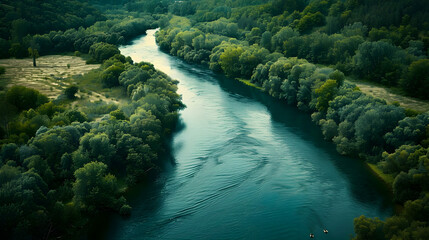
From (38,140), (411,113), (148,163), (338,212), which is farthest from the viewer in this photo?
(411,113)

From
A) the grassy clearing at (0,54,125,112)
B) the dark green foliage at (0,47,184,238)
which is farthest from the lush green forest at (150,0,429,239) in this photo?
the grassy clearing at (0,54,125,112)

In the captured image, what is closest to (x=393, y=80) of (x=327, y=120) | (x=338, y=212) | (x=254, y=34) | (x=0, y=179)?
(x=327, y=120)

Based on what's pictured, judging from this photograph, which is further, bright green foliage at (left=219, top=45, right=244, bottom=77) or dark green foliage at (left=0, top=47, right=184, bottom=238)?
bright green foliage at (left=219, top=45, right=244, bottom=77)

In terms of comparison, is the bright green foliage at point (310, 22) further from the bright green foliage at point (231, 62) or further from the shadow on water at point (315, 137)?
the shadow on water at point (315, 137)

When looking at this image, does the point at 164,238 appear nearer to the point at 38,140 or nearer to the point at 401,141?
the point at 38,140

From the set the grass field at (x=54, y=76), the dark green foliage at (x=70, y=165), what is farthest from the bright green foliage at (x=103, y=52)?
the dark green foliage at (x=70, y=165)

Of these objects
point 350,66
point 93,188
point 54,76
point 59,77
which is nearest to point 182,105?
point 93,188

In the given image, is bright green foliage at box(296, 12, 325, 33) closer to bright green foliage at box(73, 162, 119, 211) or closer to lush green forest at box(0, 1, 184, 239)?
lush green forest at box(0, 1, 184, 239)

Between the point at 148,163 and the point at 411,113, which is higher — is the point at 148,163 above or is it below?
below
